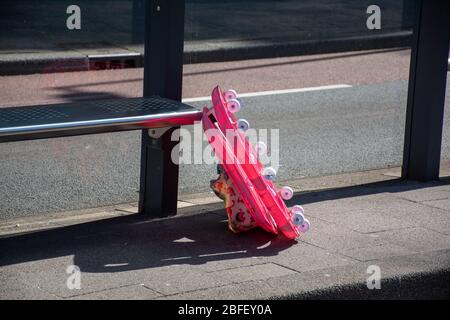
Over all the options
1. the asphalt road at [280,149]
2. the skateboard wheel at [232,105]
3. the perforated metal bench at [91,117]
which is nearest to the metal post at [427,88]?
the asphalt road at [280,149]

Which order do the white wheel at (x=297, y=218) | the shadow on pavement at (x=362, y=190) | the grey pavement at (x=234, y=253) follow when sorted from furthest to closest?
the shadow on pavement at (x=362, y=190)
the white wheel at (x=297, y=218)
the grey pavement at (x=234, y=253)

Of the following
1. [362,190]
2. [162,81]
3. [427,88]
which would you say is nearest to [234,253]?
[162,81]

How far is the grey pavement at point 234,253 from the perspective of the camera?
4504 mm

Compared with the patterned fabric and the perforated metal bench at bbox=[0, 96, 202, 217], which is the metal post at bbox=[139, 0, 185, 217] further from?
the patterned fabric

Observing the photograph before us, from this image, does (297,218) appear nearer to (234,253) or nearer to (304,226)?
(304,226)

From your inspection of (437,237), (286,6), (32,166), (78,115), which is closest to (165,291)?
(78,115)

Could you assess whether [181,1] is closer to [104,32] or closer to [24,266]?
[104,32]

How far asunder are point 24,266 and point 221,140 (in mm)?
1202

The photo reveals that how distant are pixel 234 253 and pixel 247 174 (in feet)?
1.49

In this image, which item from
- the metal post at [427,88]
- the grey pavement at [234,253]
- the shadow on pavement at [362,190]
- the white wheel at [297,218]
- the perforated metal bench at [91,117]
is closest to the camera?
the grey pavement at [234,253]

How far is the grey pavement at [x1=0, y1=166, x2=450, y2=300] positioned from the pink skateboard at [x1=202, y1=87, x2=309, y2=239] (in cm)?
11

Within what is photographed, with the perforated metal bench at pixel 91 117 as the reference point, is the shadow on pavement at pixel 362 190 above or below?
below

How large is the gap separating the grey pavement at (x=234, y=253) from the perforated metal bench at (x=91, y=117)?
606 millimetres

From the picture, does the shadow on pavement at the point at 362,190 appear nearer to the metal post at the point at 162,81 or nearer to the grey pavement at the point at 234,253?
the grey pavement at the point at 234,253
